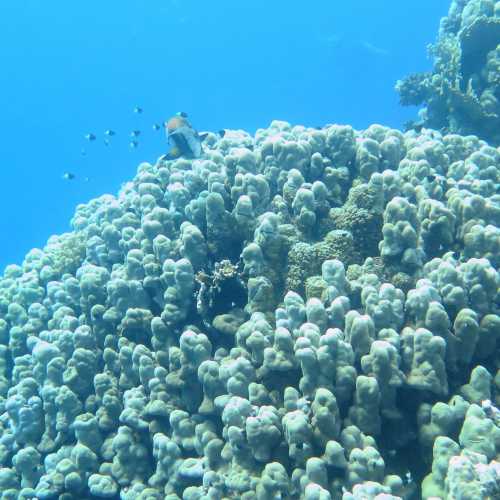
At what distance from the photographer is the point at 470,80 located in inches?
396

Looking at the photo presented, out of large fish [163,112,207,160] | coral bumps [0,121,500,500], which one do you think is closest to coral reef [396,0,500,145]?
coral bumps [0,121,500,500]

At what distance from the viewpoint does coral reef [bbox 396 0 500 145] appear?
31.0ft

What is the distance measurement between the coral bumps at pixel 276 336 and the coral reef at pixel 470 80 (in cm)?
320

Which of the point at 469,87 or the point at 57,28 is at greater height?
the point at 57,28

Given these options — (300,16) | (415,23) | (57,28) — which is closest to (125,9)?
A: (57,28)

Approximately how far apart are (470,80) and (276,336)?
8864mm

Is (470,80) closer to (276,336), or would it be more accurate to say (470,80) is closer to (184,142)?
(184,142)

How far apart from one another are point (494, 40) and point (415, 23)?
3292 inches

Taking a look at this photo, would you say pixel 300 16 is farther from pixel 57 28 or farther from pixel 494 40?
pixel 494 40

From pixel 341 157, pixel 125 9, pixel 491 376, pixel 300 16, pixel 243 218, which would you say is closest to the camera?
pixel 491 376

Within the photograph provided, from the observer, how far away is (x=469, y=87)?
10.0 m

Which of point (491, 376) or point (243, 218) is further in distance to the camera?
point (243, 218)

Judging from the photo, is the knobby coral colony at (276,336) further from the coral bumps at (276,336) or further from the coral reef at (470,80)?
the coral reef at (470,80)

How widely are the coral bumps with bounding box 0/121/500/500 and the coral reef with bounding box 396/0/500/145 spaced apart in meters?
3.20
